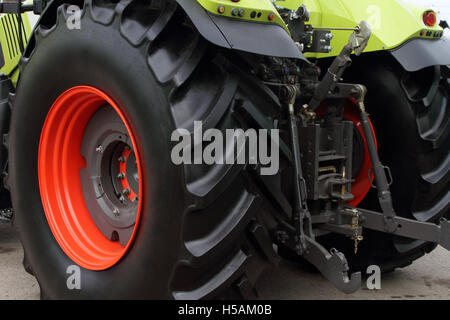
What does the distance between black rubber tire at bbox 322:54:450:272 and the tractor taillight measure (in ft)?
0.79

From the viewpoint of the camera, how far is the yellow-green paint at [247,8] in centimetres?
205

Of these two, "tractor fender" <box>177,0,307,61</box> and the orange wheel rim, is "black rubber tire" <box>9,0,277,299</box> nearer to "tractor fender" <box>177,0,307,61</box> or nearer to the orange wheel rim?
"tractor fender" <box>177,0,307,61</box>

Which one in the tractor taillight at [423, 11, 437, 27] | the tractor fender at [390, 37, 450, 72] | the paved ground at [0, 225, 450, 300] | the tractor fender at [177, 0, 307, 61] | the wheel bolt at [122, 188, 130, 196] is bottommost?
the paved ground at [0, 225, 450, 300]

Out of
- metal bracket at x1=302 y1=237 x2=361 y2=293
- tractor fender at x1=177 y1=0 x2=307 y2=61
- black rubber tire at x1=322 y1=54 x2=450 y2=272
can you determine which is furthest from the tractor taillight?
metal bracket at x1=302 y1=237 x2=361 y2=293

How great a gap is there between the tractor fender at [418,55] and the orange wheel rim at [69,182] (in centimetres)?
150

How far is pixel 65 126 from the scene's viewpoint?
9.15ft

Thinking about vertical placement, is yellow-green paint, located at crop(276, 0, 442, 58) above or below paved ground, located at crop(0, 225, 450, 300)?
above

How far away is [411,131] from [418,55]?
0.42 meters

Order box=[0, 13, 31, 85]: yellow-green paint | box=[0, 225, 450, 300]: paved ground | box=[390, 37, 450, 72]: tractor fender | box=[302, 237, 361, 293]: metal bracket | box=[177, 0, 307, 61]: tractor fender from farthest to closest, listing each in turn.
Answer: box=[0, 13, 31, 85]: yellow-green paint
box=[0, 225, 450, 300]: paved ground
box=[390, 37, 450, 72]: tractor fender
box=[302, 237, 361, 293]: metal bracket
box=[177, 0, 307, 61]: tractor fender

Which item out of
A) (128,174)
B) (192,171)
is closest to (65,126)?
(128,174)

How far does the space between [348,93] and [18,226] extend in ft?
5.98

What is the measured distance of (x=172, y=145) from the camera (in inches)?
80.3

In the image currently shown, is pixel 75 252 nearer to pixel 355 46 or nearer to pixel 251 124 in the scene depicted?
pixel 251 124

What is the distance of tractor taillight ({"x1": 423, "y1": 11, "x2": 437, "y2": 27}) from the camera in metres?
2.96
